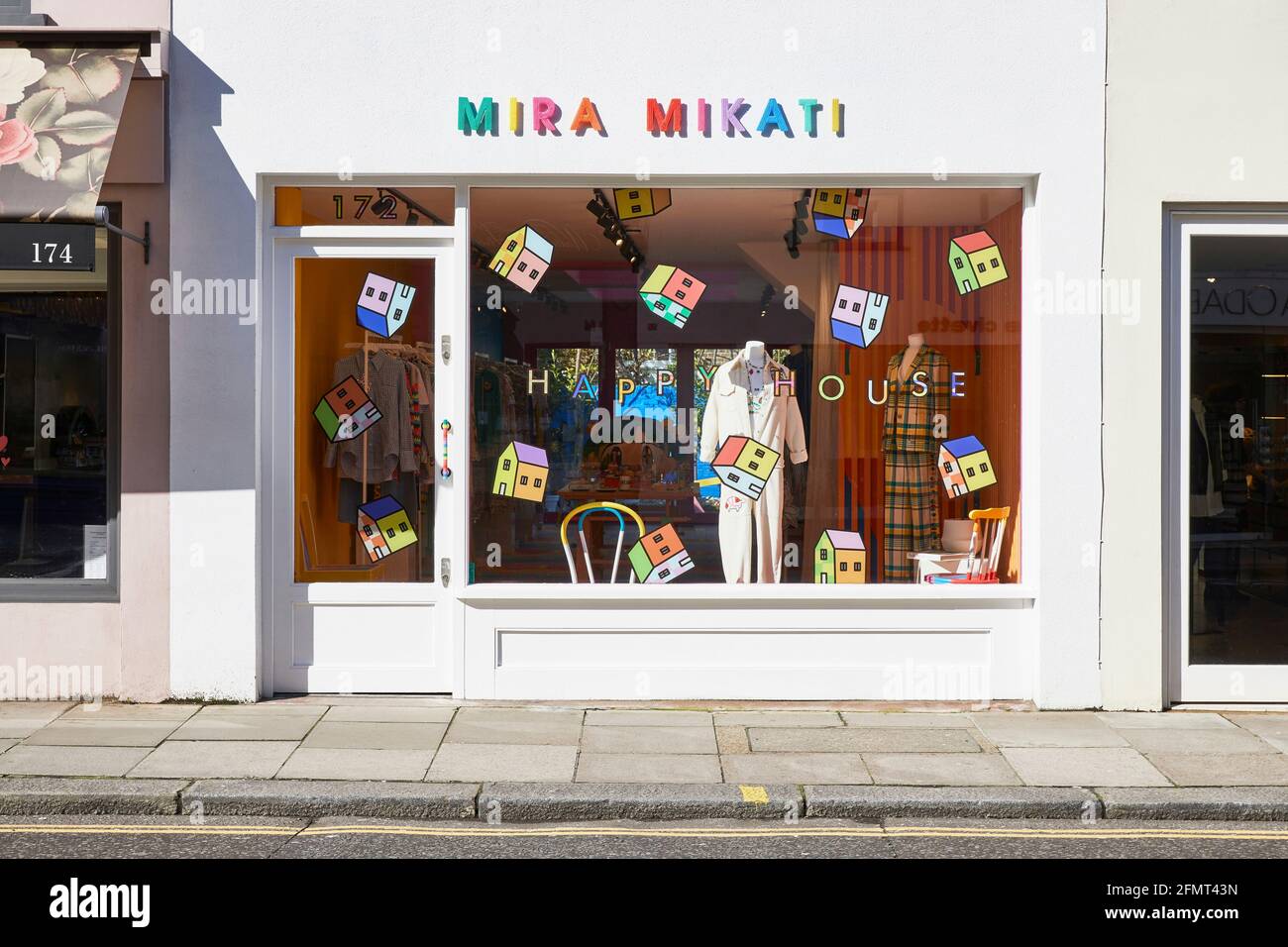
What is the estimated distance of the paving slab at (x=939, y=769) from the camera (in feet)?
20.1

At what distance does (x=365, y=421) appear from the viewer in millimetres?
8148

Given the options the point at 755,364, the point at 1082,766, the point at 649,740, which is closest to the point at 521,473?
the point at 755,364

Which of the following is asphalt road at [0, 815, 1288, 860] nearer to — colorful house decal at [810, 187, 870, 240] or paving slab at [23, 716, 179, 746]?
paving slab at [23, 716, 179, 746]

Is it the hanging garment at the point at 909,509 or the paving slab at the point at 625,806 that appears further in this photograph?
the hanging garment at the point at 909,509

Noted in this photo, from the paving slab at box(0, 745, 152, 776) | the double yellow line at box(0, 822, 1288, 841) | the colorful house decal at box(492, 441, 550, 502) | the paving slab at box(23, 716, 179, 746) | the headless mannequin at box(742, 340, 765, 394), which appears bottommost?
the double yellow line at box(0, 822, 1288, 841)

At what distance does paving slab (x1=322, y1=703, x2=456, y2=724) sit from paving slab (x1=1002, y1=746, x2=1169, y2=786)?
10.5 feet

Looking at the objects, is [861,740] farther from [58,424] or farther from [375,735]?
[58,424]

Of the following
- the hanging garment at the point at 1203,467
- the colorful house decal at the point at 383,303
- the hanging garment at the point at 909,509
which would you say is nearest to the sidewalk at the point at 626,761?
the hanging garment at the point at 909,509

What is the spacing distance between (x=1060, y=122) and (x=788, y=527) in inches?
117

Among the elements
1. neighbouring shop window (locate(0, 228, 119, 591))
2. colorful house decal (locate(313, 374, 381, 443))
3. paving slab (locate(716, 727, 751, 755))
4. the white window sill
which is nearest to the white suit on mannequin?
the white window sill

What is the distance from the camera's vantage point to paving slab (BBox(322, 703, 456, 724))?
7.32 metres

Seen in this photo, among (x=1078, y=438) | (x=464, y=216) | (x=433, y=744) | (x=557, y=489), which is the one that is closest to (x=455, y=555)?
(x=557, y=489)

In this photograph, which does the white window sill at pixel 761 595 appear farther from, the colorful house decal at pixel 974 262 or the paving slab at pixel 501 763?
the colorful house decal at pixel 974 262

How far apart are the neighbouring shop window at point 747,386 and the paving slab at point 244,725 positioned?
141 centimetres
